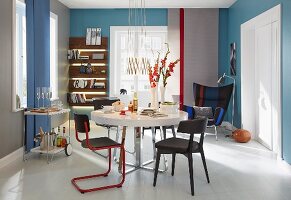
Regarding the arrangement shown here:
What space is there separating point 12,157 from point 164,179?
210 cm

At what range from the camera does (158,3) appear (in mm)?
7301

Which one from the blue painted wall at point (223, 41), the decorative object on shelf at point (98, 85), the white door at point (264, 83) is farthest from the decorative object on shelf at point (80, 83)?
the white door at point (264, 83)

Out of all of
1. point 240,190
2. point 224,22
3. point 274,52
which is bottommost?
point 240,190

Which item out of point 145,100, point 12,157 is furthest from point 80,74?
point 12,157

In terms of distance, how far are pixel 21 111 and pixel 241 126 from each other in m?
4.12

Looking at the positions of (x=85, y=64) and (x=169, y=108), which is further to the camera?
(x=85, y=64)

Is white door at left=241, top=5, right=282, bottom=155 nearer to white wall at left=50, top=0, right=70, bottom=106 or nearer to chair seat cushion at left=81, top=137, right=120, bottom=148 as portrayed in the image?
chair seat cushion at left=81, top=137, right=120, bottom=148

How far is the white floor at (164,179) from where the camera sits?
10.6 ft

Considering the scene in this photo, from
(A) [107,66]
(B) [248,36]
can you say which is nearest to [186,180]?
(B) [248,36]

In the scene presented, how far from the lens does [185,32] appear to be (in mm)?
7887

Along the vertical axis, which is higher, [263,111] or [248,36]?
[248,36]

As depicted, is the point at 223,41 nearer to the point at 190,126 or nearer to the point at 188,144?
the point at 188,144

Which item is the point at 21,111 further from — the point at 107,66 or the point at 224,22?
the point at 224,22

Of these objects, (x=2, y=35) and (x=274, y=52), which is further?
(x=274, y=52)
